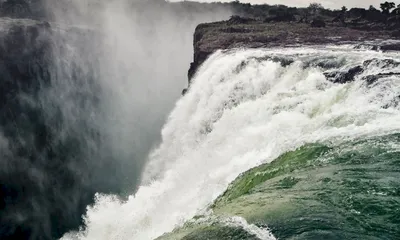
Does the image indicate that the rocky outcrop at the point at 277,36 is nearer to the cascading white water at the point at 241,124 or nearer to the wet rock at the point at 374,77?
the cascading white water at the point at 241,124

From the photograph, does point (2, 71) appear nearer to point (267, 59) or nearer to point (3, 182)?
point (3, 182)

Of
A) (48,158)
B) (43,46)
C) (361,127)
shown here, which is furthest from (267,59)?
(43,46)

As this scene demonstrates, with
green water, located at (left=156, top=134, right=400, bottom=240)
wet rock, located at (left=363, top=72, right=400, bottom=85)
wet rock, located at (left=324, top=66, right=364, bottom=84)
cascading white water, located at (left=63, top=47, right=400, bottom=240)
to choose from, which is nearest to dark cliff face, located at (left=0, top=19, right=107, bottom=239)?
cascading white water, located at (left=63, top=47, right=400, bottom=240)

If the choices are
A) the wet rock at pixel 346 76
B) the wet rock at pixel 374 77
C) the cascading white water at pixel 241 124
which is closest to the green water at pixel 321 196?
the cascading white water at pixel 241 124

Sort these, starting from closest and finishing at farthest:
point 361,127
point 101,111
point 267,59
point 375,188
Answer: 1. point 375,188
2. point 361,127
3. point 267,59
4. point 101,111

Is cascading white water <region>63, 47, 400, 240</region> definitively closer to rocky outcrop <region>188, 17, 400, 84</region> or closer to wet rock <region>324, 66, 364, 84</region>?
wet rock <region>324, 66, 364, 84</region>

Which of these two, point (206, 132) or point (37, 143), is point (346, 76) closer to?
point (206, 132)

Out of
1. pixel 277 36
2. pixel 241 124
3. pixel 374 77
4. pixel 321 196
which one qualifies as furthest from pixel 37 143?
pixel 321 196
